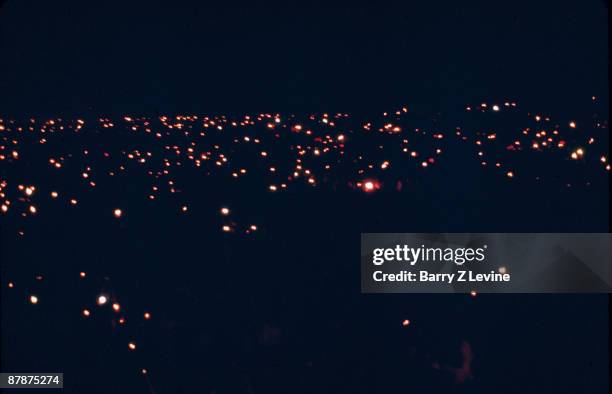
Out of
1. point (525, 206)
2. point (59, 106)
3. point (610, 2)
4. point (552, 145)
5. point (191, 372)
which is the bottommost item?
point (191, 372)

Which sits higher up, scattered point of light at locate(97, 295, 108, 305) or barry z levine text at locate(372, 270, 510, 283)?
barry z levine text at locate(372, 270, 510, 283)

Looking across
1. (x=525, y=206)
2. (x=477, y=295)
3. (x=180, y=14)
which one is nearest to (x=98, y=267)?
(x=180, y=14)

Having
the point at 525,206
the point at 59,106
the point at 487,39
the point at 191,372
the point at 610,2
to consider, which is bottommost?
the point at 191,372

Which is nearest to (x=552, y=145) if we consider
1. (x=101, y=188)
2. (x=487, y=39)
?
(x=487, y=39)

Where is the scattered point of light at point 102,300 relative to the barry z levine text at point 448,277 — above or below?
below

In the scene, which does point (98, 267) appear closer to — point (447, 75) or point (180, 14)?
point (180, 14)

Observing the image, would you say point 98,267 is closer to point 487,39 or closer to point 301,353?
point 301,353

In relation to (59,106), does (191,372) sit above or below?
below

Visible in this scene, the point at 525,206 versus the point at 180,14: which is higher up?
the point at 180,14
